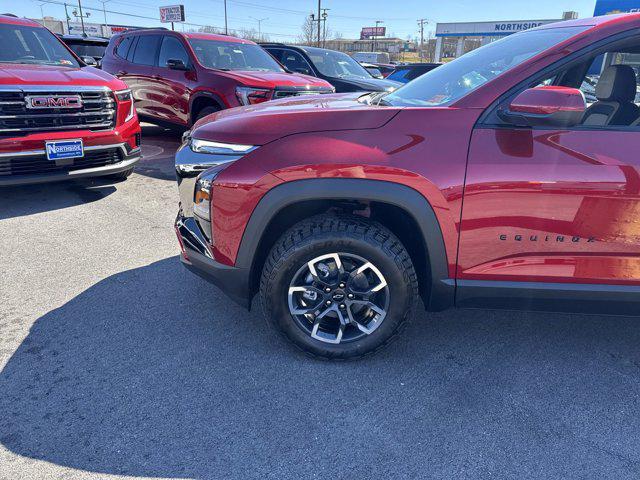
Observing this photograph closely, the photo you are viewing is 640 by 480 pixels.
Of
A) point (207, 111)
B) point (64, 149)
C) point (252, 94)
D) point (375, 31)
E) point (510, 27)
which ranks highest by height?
point (375, 31)

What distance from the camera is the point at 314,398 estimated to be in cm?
226

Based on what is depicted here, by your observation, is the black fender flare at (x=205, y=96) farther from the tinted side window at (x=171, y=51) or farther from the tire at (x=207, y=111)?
the tinted side window at (x=171, y=51)

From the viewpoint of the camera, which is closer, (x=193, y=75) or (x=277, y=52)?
(x=193, y=75)

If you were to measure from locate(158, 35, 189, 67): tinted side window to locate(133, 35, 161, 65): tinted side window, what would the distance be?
0.59 feet

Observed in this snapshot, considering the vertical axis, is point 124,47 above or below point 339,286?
above

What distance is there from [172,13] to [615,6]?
3968 cm

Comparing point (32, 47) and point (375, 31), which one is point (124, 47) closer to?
point (32, 47)

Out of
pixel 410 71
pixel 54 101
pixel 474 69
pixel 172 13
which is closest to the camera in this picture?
pixel 474 69

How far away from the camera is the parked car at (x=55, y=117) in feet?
14.1

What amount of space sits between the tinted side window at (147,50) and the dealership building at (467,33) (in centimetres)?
3526

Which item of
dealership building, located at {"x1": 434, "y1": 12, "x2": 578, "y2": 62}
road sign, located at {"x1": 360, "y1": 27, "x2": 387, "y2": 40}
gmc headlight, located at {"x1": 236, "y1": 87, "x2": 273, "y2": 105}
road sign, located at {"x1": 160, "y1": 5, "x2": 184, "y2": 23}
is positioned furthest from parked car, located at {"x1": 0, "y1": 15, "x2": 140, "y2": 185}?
road sign, located at {"x1": 360, "y1": 27, "x2": 387, "y2": 40}

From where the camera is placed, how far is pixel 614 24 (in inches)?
84.7

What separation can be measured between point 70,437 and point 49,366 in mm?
588

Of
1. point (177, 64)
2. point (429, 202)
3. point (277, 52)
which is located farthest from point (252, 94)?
point (429, 202)
